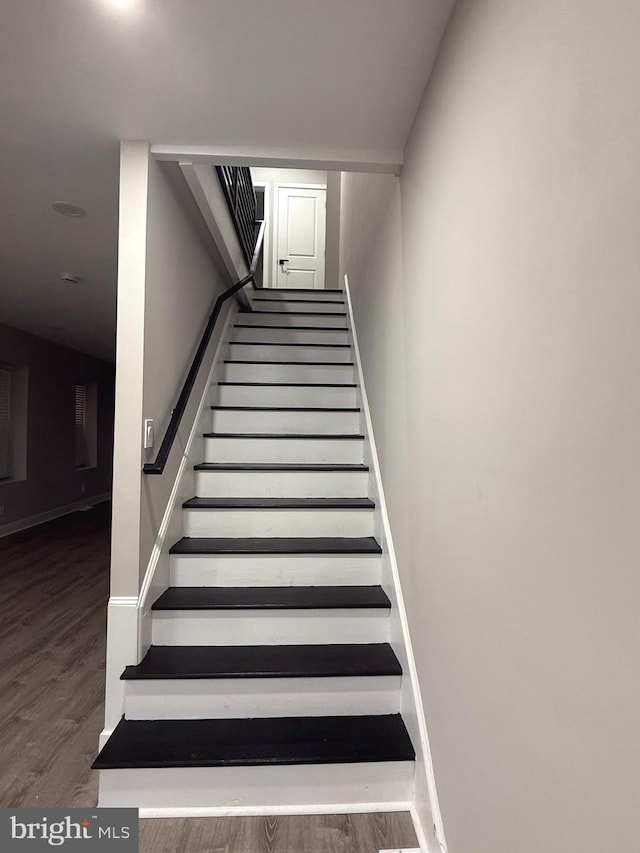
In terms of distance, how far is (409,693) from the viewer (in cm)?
165

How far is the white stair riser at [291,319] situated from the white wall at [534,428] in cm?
266

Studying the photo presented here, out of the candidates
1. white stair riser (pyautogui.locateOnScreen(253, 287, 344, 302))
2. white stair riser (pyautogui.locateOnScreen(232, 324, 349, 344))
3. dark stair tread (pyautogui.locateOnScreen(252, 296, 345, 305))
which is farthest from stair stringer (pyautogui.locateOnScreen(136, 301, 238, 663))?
white stair riser (pyautogui.locateOnScreen(253, 287, 344, 302))

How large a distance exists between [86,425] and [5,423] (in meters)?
2.12

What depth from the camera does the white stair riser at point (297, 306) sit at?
14.4ft

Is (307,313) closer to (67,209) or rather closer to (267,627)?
(67,209)

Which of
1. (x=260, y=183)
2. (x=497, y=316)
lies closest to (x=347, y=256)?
(x=260, y=183)

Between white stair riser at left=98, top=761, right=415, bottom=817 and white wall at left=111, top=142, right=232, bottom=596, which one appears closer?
white stair riser at left=98, top=761, right=415, bottom=817

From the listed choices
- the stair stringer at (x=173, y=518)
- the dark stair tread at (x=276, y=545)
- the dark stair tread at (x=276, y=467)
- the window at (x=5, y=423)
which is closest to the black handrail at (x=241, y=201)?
the stair stringer at (x=173, y=518)

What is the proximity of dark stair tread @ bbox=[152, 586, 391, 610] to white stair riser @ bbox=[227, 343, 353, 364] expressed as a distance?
202 cm

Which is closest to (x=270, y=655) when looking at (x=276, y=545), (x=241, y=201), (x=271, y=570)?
(x=271, y=570)

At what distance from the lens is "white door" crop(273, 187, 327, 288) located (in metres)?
5.92

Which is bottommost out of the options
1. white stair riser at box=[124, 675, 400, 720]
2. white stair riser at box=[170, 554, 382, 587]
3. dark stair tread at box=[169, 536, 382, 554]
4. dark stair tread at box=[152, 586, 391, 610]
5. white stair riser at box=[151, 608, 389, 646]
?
white stair riser at box=[124, 675, 400, 720]

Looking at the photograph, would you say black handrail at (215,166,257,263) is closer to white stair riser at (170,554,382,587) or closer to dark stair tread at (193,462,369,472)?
dark stair tread at (193,462,369,472)

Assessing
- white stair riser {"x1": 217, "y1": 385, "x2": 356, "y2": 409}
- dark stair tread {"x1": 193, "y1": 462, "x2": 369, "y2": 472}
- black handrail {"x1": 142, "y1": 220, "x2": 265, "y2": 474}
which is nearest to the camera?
black handrail {"x1": 142, "y1": 220, "x2": 265, "y2": 474}
